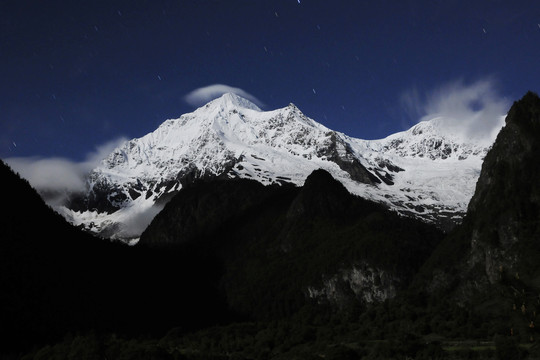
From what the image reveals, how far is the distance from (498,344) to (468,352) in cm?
919

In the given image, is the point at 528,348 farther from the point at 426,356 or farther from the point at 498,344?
the point at 426,356

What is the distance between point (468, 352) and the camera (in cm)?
19262

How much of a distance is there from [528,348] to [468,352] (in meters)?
17.2

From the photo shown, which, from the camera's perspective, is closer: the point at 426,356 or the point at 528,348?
the point at 528,348

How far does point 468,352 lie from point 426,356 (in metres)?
13.3

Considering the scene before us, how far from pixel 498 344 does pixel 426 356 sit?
22.4 meters

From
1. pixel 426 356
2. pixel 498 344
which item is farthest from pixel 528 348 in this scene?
pixel 426 356

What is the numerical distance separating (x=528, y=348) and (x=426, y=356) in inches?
1198

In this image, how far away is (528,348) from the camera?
609 ft

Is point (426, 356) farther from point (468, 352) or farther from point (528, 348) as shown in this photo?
point (528, 348)

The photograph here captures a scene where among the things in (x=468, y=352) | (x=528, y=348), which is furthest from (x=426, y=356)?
(x=528, y=348)

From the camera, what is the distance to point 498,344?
189375mm

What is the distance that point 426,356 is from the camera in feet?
654
